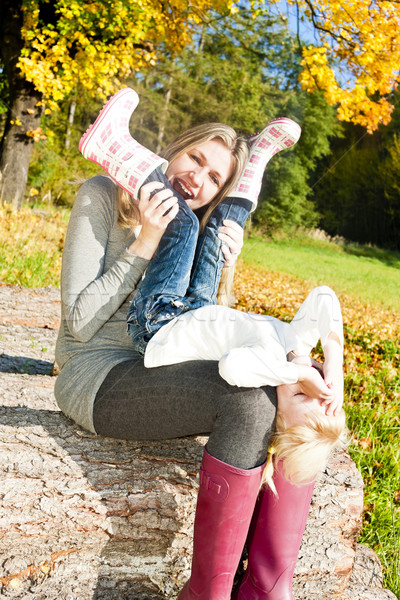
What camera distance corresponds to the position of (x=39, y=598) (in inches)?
47.1

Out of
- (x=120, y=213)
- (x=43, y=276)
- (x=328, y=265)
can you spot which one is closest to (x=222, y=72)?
(x=43, y=276)

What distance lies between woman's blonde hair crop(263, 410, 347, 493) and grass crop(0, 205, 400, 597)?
1057mm

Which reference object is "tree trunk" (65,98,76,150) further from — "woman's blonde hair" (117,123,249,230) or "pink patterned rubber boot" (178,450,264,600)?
→ "pink patterned rubber boot" (178,450,264,600)

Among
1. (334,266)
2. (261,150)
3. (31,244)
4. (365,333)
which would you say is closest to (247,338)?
(261,150)

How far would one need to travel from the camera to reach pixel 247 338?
123 centimetres

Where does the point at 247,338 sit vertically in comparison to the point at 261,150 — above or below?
below

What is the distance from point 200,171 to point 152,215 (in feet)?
0.93

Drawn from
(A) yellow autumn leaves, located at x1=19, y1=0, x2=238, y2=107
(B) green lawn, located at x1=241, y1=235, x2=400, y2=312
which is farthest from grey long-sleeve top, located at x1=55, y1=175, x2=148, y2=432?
(B) green lawn, located at x1=241, y1=235, x2=400, y2=312

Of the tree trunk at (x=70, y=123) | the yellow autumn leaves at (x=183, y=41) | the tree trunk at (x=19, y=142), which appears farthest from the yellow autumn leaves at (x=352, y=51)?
the tree trunk at (x=19, y=142)

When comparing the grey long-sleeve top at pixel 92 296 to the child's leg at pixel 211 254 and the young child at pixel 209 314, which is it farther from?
the child's leg at pixel 211 254

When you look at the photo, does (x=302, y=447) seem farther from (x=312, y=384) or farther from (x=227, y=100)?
(x=227, y=100)

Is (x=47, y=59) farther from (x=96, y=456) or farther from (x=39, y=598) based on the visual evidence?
(x=39, y=598)

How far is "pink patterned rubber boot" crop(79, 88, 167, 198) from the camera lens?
57.8 inches

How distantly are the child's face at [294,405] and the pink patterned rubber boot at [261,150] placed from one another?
718mm
